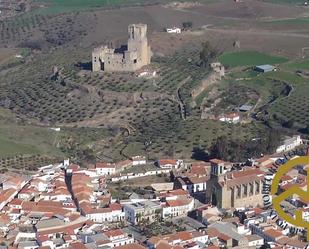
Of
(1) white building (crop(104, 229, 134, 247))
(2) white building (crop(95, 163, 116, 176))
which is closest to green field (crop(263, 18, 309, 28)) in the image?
(2) white building (crop(95, 163, 116, 176))

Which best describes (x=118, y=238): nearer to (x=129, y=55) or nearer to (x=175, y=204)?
(x=175, y=204)

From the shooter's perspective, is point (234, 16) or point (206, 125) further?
point (234, 16)

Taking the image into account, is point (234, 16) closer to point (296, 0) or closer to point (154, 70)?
point (296, 0)

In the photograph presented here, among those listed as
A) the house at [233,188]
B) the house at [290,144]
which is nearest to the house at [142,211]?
the house at [233,188]

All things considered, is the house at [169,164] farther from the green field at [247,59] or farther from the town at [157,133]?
the green field at [247,59]

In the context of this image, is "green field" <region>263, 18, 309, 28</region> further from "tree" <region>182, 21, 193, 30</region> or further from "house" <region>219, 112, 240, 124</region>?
"house" <region>219, 112, 240, 124</region>

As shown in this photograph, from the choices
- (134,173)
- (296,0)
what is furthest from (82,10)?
(134,173)

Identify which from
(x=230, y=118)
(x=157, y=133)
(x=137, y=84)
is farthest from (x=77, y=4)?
(x=157, y=133)
